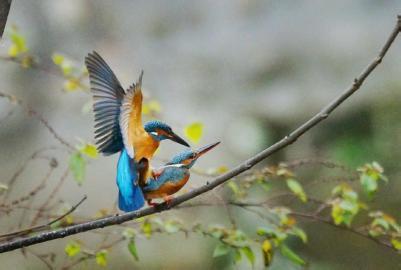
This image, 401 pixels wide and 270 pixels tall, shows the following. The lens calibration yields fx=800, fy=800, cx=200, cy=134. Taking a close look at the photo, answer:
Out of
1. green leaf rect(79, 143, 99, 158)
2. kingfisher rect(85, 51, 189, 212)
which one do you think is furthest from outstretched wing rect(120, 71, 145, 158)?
green leaf rect(79, 143, 99, 158)

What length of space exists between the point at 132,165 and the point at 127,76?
6.21 ft

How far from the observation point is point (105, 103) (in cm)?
100

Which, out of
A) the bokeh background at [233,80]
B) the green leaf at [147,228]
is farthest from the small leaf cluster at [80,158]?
the bokeh background at [233,80]

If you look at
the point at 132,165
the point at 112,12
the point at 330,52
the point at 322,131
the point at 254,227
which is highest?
the point at 112,12

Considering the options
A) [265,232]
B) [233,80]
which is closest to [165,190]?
[265,232]

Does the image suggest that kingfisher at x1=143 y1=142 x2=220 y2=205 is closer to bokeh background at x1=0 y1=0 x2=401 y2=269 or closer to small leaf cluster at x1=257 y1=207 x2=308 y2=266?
small leaf cluster at x1=257 y1=207 x2=308 y2=266

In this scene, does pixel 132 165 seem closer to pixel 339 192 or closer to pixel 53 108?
pixel 339 192

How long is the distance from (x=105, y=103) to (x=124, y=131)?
0.05 metres

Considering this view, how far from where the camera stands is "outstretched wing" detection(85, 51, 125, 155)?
0.99m

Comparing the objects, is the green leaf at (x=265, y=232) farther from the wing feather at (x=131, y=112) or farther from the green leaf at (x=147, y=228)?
the wing feather at (x=131, y=112)

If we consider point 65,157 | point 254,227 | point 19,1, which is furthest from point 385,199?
point 19,1

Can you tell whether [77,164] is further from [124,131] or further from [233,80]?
[233,80]

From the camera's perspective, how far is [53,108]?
2857 millimetres

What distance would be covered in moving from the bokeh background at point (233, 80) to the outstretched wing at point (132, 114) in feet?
5.86
